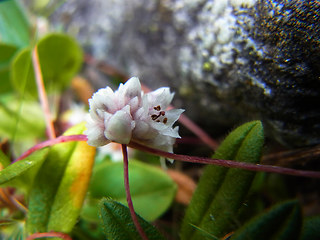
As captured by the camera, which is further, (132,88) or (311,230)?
A: (132,88)

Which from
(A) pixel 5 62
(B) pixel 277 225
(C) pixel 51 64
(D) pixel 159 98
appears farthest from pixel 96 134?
(A) pixel 5 62

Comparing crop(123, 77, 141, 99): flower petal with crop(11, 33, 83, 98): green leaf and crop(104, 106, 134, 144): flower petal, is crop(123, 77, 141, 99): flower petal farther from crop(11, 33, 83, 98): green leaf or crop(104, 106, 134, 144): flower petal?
crop(11, 33, 83, 98): green leaf

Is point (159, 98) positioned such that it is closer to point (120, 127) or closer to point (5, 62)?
point (120, 127)

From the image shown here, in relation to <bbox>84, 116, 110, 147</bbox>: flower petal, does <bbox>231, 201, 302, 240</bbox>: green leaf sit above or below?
below

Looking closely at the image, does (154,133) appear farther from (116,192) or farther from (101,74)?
(101,74)

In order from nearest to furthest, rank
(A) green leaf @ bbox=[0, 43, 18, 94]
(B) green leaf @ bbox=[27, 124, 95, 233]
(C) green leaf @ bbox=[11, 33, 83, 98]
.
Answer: (B) green leaf @ bbox=[27, 124, 95, 233], (C) green leaf @ bbox=[11, 33, 83, 98], (A) green leaf @ bbox=[0, 43, 18, 94]

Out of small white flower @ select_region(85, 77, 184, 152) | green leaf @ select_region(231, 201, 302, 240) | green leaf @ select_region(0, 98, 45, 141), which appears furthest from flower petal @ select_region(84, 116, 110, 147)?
green leaf @ select_region(0, 98, 45, 141)
